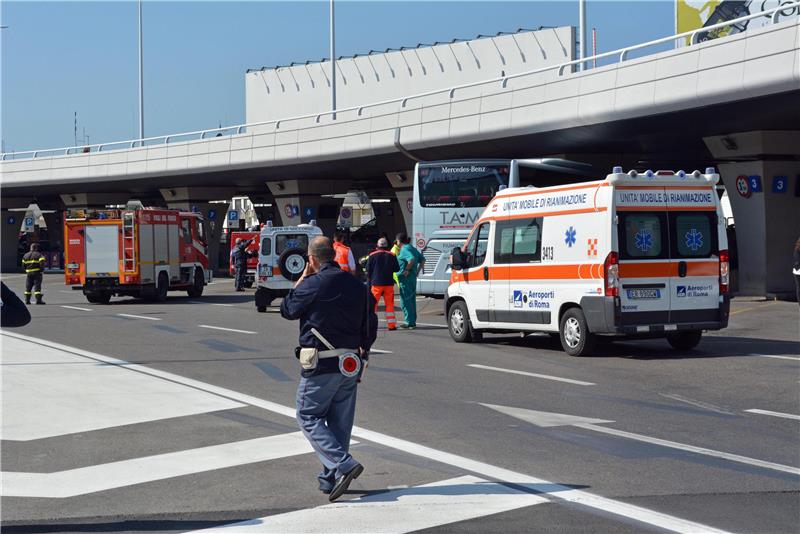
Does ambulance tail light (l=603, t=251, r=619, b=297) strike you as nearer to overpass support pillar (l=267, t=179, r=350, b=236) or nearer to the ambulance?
the ambulance

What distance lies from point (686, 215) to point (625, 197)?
1215mm

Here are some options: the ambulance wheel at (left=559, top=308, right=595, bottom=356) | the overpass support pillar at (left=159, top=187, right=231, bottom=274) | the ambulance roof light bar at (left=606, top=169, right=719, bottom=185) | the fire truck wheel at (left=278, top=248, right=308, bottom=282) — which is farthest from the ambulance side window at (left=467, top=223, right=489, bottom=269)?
the overpass support pillar at (left=159, top=187, right=231, bottom=274)

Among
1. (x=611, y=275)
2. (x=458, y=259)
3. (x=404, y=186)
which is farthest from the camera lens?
(x=404, y=186)

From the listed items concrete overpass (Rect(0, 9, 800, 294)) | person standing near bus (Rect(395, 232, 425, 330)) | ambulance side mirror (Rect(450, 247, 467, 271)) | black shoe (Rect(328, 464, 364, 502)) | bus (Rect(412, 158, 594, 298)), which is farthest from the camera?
bus (Rect(412, 158, 594, 298))

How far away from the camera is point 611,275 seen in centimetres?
1564

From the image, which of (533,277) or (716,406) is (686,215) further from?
(716,406)

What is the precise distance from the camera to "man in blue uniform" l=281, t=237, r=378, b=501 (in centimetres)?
754

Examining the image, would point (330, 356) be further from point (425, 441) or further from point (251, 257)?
point (251, 257)

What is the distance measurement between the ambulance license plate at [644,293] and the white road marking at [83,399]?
6.44 m

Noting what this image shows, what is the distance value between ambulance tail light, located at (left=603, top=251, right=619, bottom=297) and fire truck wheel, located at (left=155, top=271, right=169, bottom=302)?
2048cm

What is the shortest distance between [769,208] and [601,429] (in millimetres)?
20864

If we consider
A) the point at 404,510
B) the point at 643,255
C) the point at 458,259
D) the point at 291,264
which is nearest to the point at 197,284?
the point at 291,264

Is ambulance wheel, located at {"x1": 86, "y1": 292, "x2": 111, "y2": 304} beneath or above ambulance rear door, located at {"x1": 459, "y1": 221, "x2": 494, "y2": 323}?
beneath

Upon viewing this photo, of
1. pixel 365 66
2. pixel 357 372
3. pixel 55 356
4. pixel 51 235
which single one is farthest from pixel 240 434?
pixel 51 235
